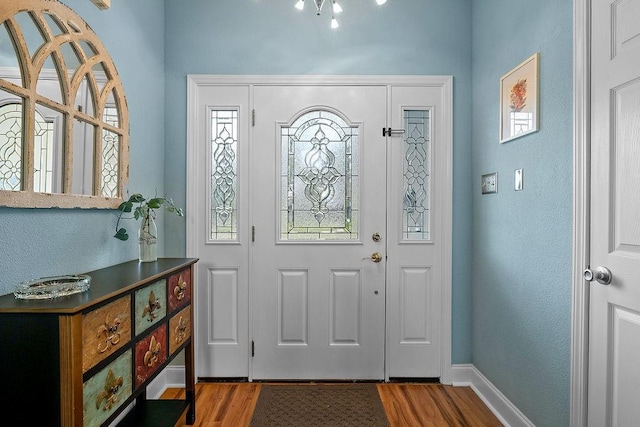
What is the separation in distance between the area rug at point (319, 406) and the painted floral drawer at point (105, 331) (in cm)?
111

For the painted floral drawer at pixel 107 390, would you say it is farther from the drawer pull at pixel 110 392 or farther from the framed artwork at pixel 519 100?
the framed artwork at pixel 519 100

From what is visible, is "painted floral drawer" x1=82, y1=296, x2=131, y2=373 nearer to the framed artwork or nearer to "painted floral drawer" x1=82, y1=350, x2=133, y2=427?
"painted floral drawer" x1=82, y1=350, x2=133, y2=427

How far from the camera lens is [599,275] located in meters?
1.43

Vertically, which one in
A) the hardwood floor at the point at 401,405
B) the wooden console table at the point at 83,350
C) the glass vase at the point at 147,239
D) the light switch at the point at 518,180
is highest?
the light switch at the point at 518,180

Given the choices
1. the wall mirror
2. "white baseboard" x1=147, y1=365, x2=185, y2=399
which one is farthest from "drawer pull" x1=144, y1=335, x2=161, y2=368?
"white baseboard" x1=147, y1=365, x2=185, y2=399

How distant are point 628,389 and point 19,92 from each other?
2.39 m

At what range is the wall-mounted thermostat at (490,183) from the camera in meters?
2.26

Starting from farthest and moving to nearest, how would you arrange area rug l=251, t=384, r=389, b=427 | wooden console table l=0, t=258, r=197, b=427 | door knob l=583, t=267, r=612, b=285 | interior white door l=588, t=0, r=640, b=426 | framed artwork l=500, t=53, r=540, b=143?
area rug l=251, t=384, r=389, b=427
framed artwork l=500, t=53, r=540, b=143
door knob l=583, t=267, r=612, b=285
interior white door l=588, t=0, r=640, b=426
wooden console table l=0, t=258, r=197, b=427

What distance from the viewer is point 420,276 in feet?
8.52

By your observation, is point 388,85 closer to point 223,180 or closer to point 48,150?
point 223,180

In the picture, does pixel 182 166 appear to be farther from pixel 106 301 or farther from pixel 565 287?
pixel 565 287

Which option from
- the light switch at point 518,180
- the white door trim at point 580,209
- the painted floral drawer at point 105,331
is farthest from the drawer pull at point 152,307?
the light switch at point 518,180

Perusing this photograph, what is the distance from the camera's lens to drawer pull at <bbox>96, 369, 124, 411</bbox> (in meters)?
1.24

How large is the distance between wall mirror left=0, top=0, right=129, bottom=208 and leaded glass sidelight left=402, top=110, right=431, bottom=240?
1792 mm
